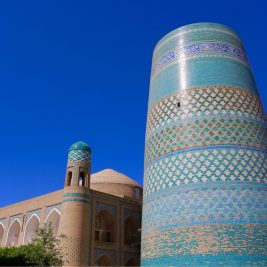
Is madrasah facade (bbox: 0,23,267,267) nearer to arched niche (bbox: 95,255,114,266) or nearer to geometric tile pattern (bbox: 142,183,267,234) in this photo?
geometric tile pattern (bbox: 142,183,267,234)

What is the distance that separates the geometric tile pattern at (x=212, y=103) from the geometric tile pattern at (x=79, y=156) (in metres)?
5.43

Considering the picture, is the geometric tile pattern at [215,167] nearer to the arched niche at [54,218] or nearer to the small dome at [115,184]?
the arched niche at [54,218]

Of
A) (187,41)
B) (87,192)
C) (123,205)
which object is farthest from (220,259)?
(123,205)

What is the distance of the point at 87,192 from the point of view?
12.3 meters

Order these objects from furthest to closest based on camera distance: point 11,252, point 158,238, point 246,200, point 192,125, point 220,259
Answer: point 11,252
point 192,125
point 158,238
point 246,200
point 220,259

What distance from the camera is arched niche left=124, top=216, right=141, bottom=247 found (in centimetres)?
1457

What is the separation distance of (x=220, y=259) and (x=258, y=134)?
2.92m

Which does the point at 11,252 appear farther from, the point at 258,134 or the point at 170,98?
the point at 258,134

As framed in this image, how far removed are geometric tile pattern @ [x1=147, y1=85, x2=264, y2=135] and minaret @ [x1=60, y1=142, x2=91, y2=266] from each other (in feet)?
16.1

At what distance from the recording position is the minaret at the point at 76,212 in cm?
1121

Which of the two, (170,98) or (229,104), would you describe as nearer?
(229,104)

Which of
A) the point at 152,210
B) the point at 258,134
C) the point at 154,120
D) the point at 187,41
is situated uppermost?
the point at 187,41

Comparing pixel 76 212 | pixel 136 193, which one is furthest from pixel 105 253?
pixel 136 193

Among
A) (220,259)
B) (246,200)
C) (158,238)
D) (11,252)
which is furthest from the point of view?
(11,252)
